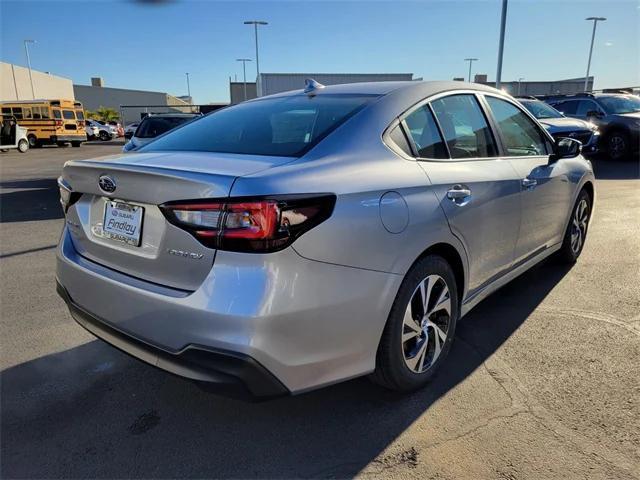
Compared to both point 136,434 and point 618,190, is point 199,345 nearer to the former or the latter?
Result: point 136,434

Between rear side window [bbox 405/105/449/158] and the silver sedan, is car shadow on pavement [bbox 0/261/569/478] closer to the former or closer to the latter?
the silver sedan

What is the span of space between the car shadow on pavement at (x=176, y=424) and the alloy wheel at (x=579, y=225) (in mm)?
2134

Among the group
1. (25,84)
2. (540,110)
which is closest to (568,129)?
(540,110)

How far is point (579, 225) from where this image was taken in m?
4.75

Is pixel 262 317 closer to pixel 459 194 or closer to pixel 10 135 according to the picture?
pixel 459 194

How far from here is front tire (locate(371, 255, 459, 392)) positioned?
2365 mm

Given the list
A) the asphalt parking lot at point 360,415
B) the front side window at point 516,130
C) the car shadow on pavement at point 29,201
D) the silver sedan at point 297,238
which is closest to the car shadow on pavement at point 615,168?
the front side window at point 516,130

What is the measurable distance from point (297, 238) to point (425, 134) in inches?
48.8

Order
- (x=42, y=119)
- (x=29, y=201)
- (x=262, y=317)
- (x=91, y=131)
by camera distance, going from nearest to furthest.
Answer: (x=262, y=317) → (x=29, y=201) → (x=42, y=119) → (x=91, y=131)

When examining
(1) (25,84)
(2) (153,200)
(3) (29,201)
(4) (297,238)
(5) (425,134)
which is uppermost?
(1) (25,84)

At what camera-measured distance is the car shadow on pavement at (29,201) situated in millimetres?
7770

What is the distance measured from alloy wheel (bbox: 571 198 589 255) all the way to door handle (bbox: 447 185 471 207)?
2.28 m

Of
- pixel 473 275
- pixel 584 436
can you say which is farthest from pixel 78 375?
pixel 584 436

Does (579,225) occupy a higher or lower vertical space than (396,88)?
lower
